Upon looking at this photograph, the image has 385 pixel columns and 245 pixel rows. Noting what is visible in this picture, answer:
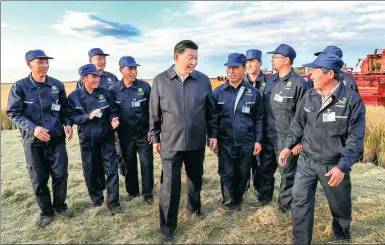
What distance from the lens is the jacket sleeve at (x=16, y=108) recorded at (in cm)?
394

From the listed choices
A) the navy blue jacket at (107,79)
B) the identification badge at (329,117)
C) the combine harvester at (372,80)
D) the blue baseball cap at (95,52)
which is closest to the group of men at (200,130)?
the identification badge at (329,117)

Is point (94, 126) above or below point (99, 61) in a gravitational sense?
below

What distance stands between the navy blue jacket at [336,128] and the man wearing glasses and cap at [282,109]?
0.69 m

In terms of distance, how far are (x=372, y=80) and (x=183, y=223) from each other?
1267cm

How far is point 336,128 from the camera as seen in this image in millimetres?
3168

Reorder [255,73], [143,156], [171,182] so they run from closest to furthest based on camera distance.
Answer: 1. [171,182]
2. [143,156]
3. [255,73]

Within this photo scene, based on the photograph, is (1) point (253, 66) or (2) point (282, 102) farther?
(1) point (253, 66)

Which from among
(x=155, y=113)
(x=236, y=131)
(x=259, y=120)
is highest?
(x=155, y=113)

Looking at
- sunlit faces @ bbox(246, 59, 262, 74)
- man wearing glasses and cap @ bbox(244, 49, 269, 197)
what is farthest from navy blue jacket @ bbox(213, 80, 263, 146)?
sunlit faces @ bbox(246, 59, 262, 74)

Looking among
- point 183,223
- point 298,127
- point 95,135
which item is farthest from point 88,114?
point 298,127

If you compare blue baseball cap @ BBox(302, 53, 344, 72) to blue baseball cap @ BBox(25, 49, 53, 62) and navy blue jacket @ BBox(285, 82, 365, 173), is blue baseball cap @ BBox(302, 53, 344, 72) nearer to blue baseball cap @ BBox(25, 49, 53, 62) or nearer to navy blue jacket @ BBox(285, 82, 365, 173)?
navy blue jacket @ BBox(285, 82, 365, 173)

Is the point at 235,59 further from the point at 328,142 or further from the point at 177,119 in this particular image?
the point at 328,142

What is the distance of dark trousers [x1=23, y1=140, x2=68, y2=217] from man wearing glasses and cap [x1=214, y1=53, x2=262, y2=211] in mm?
2042

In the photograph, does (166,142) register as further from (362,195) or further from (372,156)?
(372,156)
